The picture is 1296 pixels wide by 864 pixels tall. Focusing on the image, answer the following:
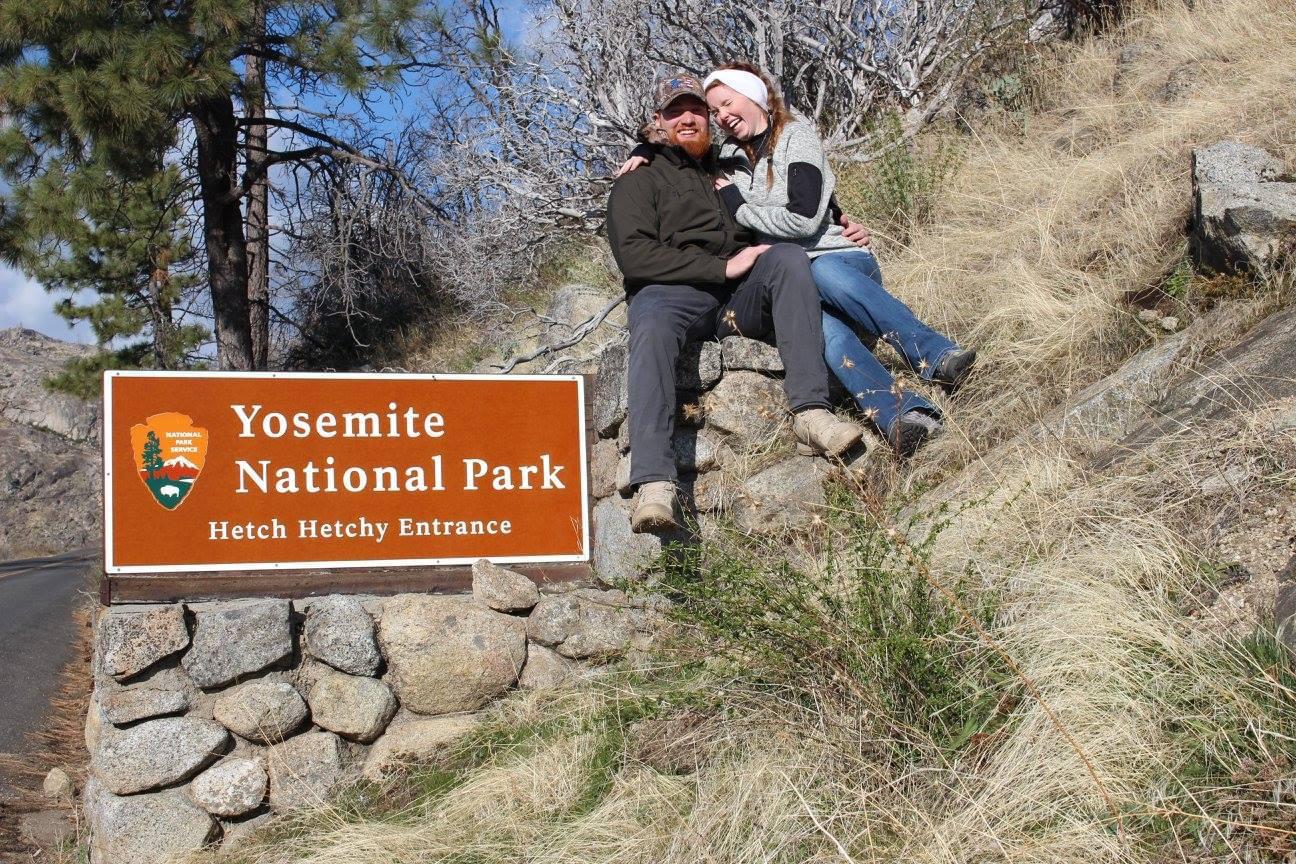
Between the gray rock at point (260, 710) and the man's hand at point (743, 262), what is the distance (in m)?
2.18

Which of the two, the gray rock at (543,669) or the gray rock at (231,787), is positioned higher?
the gray rock at (543,669)

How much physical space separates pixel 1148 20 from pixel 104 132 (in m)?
7.39

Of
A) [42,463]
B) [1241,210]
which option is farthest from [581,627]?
[42,463]

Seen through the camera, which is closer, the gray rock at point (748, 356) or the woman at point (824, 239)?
the woman at point (824, 239)

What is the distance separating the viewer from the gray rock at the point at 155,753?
152 inches

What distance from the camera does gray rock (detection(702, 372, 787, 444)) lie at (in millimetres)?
4424

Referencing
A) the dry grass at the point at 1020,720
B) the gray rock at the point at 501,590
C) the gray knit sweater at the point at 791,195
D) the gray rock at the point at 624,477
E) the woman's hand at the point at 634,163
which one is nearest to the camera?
the dry grass at the point at 1020,720

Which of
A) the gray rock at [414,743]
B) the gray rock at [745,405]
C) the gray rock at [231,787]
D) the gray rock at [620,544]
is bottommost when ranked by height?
the gray rock at [231,787]

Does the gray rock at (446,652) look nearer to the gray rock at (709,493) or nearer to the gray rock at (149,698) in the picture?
the gray rock at (149,698)

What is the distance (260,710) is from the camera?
155 inches

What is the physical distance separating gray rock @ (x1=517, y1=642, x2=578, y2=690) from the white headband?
7.59 ft

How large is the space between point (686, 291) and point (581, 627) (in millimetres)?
1297

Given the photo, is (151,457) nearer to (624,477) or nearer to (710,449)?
(624,477)

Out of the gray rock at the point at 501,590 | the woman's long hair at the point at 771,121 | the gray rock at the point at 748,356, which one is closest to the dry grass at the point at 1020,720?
the gray rock at the point at 501,590
